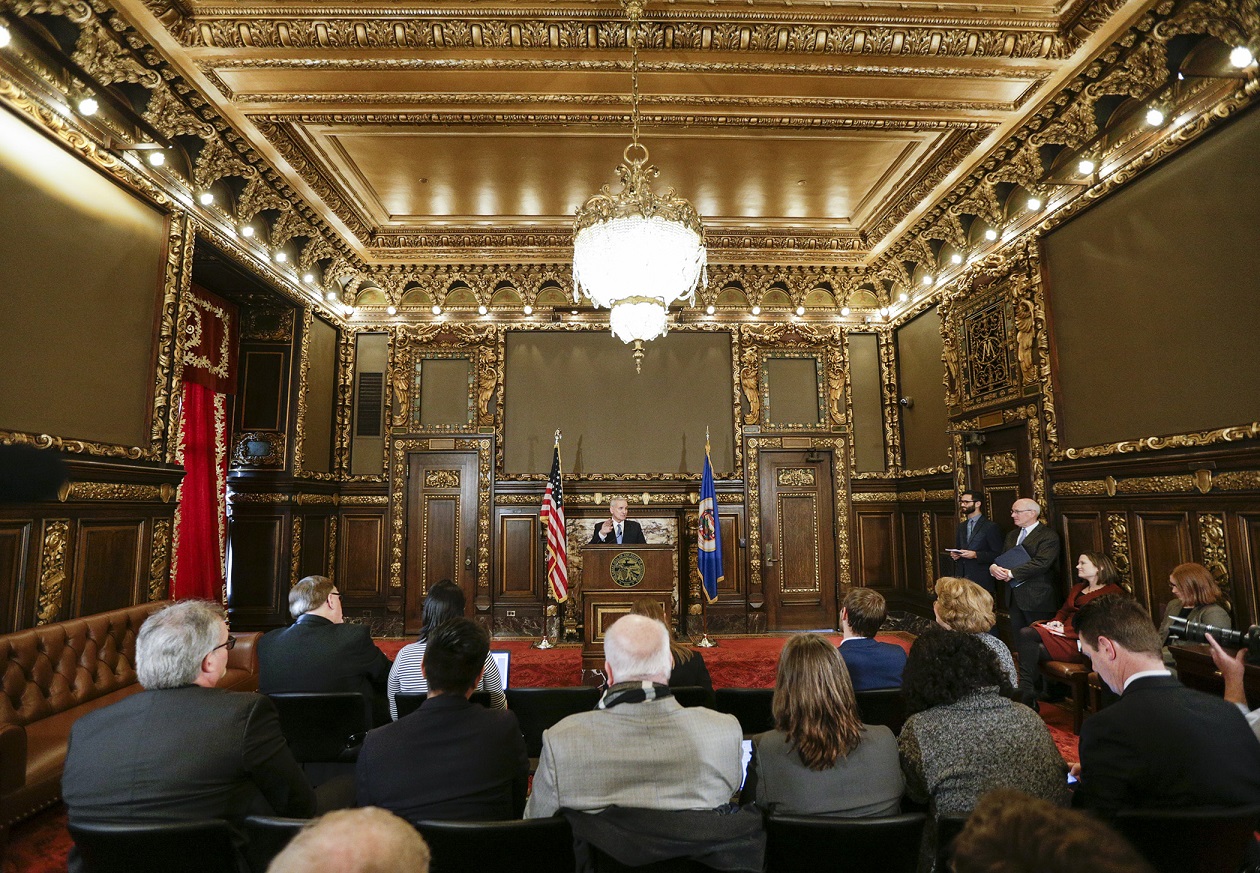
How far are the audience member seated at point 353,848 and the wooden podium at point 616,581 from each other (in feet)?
15.8

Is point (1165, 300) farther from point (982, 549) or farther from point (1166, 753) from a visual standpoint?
point (1166, 753)

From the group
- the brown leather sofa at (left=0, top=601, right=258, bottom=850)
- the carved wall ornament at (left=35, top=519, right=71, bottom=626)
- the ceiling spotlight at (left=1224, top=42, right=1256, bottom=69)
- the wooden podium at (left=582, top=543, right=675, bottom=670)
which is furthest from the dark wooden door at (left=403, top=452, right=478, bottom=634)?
the ceiling spotlight at (left=1224, top=42, right=1256, bottom=69)

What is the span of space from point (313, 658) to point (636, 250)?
10.5 ft

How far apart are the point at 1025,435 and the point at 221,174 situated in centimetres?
768

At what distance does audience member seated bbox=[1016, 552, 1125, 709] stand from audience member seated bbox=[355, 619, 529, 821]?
409cm

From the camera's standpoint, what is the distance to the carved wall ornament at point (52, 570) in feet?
12.7

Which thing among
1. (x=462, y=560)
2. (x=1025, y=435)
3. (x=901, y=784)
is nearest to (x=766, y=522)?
(x=1025, y=435)

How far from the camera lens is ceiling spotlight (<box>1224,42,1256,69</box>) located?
3.62m

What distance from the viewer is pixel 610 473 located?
826 centimetres

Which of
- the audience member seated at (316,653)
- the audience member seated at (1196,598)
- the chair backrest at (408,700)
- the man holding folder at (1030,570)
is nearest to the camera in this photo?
the chair backrest at (408,700)

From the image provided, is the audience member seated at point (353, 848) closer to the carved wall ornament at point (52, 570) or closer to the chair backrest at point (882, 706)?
the chair backrest at point (882, 706)

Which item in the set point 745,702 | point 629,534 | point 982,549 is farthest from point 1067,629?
point 629,534

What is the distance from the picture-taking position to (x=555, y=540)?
23.5 feet

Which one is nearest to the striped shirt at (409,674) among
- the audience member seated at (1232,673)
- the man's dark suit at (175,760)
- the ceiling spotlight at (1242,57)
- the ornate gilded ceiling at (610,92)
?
the man's dark suit at (175,760)
